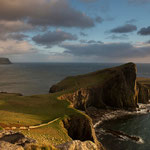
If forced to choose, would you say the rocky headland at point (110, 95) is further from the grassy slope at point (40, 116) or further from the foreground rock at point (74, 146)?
the foreground rock at point (74, 146)

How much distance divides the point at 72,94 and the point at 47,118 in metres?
27.9

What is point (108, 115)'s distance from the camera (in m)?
58.0

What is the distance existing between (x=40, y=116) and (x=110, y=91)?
49293mm

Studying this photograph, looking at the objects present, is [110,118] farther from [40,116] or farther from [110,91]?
[40,116]

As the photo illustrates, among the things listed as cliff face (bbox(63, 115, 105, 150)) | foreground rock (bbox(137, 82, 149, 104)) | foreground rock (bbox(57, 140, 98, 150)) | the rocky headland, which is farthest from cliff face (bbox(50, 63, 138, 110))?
foreground rock (bbox(57, 140, 98, 150))

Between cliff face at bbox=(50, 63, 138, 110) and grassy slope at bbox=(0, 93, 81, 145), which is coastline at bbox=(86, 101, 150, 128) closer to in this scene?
cliff face at bbox=(50, 63, 138, 110)

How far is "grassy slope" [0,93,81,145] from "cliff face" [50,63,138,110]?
20.3 metres

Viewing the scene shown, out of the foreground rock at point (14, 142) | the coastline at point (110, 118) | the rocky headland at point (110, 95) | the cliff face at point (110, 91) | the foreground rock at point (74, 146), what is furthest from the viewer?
the cliff face at point (110, 91)

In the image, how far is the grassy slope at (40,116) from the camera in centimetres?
2441

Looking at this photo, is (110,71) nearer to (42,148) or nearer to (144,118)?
(144,118)

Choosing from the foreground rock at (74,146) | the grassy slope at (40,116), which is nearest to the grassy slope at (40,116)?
the grassy slope at (40,116)

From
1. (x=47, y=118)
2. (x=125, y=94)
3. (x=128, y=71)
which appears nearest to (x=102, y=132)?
(x=47, y=118)

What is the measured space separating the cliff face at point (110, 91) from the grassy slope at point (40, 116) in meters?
20.3

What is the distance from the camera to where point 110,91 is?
2916 inches
